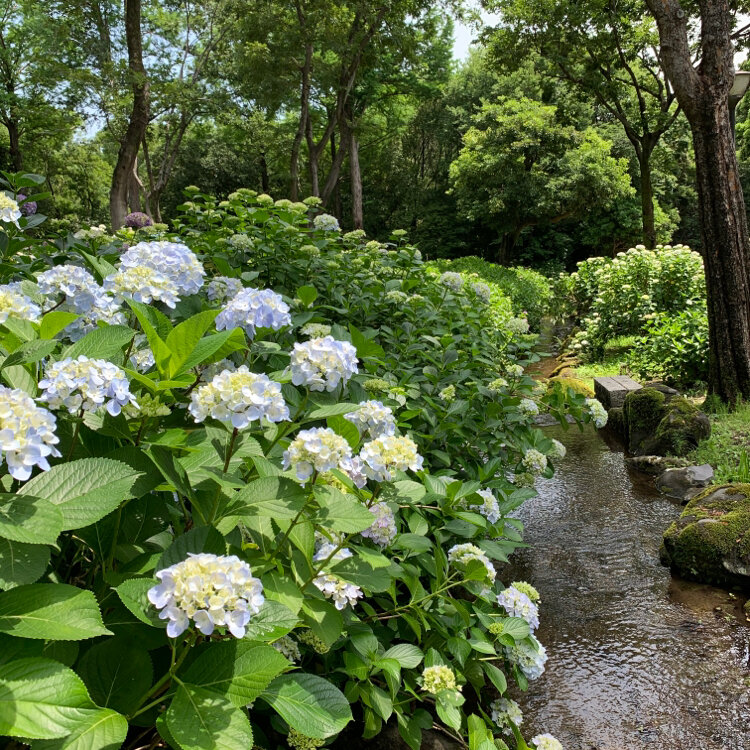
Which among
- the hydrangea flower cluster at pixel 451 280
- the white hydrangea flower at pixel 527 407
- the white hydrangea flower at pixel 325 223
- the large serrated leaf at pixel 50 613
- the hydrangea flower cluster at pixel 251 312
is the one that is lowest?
the white hydrangea flower at pixel 527 407

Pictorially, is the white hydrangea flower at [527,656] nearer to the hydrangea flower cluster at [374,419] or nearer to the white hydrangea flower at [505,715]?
the white hydrangea flower at [505,715]

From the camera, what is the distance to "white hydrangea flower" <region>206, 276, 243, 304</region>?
6.04ft

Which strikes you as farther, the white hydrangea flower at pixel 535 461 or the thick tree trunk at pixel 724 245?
the thick tree trunk at pixel 724 245

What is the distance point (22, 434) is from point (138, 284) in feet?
2.17

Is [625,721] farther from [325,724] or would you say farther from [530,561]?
[325,724]

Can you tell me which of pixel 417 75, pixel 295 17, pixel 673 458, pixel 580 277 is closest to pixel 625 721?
pixel 673 458

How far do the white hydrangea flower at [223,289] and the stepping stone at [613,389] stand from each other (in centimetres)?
526

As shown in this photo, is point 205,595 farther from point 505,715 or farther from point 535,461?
point 535,461

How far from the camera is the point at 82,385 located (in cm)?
→ 93

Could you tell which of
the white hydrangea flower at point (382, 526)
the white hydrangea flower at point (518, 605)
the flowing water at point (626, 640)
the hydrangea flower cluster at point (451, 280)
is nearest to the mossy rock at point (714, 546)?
the flowing water at point (626, 640)

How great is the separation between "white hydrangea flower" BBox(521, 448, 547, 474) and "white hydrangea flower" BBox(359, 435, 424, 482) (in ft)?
4.77

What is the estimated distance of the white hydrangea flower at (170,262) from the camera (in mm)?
1443

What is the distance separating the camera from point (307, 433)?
1050mm

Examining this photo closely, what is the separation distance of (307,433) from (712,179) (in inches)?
223
